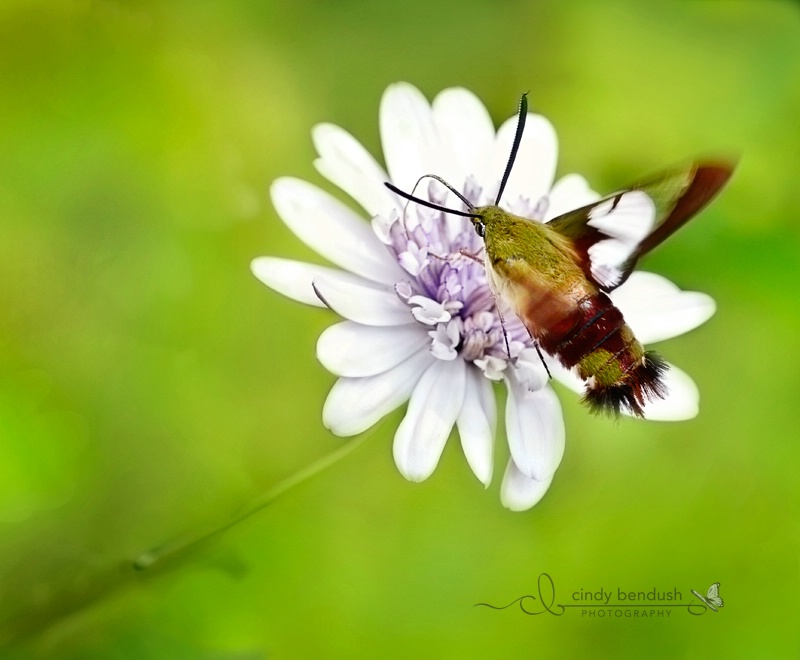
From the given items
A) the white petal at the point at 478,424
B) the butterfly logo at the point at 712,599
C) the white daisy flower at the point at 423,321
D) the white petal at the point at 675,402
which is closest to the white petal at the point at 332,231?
the white daisy flower at the point at 423,321

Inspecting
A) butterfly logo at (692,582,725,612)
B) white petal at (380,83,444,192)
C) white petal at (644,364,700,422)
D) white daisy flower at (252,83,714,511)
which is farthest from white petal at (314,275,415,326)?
butterfly logo at (692,582,725,612)

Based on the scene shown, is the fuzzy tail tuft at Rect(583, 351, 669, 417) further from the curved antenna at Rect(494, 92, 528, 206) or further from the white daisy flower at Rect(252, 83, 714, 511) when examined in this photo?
the curved antenna at Rect(494, 92, 528, 206)

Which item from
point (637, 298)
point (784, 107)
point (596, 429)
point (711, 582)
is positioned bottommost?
point (711, 582)

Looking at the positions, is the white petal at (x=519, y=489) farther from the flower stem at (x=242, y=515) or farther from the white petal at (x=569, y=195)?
the white petal at (x=569, y=195)

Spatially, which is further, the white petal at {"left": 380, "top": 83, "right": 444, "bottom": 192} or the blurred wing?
the white petal at {"left": 380, "top": 83, "right": 444, "bottom": 192}

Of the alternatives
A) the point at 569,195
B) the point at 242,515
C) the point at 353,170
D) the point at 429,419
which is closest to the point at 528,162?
the point at 569,195

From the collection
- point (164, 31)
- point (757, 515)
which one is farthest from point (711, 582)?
point (164, 31)

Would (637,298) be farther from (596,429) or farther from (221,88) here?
(221,88)
